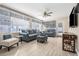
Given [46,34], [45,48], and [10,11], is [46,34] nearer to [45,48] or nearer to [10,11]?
[45,48]

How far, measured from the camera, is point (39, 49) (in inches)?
116

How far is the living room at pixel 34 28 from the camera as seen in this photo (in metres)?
2.69

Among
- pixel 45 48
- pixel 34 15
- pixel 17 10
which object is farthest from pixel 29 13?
pixel 45 48

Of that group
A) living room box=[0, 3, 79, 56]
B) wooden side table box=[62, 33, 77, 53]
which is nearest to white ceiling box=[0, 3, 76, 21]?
living room box=[0, 3, 79, 56]

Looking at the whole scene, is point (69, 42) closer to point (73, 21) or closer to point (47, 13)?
point (73, 21)

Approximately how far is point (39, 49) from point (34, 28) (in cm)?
81

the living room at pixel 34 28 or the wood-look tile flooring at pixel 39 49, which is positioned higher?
the living room at pixel 34 28

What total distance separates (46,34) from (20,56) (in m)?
1.25

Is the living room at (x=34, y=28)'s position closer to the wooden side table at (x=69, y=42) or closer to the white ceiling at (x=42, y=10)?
the white ceiling at (x=42, y=10)

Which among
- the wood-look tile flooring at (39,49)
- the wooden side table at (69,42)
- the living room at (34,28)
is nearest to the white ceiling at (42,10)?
the living room at (34,28)

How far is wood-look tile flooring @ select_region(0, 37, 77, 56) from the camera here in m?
→ 2.66

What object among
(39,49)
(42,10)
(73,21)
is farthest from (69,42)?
(42,10)

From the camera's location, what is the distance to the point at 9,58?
2346 millimetres

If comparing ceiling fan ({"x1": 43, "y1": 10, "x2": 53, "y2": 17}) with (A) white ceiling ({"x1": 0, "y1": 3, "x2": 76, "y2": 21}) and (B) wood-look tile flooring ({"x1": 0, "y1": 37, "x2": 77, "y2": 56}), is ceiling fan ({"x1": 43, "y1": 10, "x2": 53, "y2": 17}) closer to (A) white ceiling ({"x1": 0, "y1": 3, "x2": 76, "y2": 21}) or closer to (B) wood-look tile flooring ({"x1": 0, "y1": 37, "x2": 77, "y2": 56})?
(A) white ceiling ({"x1": 0, "y1": 3, "x2": 76, "y2": 21})
